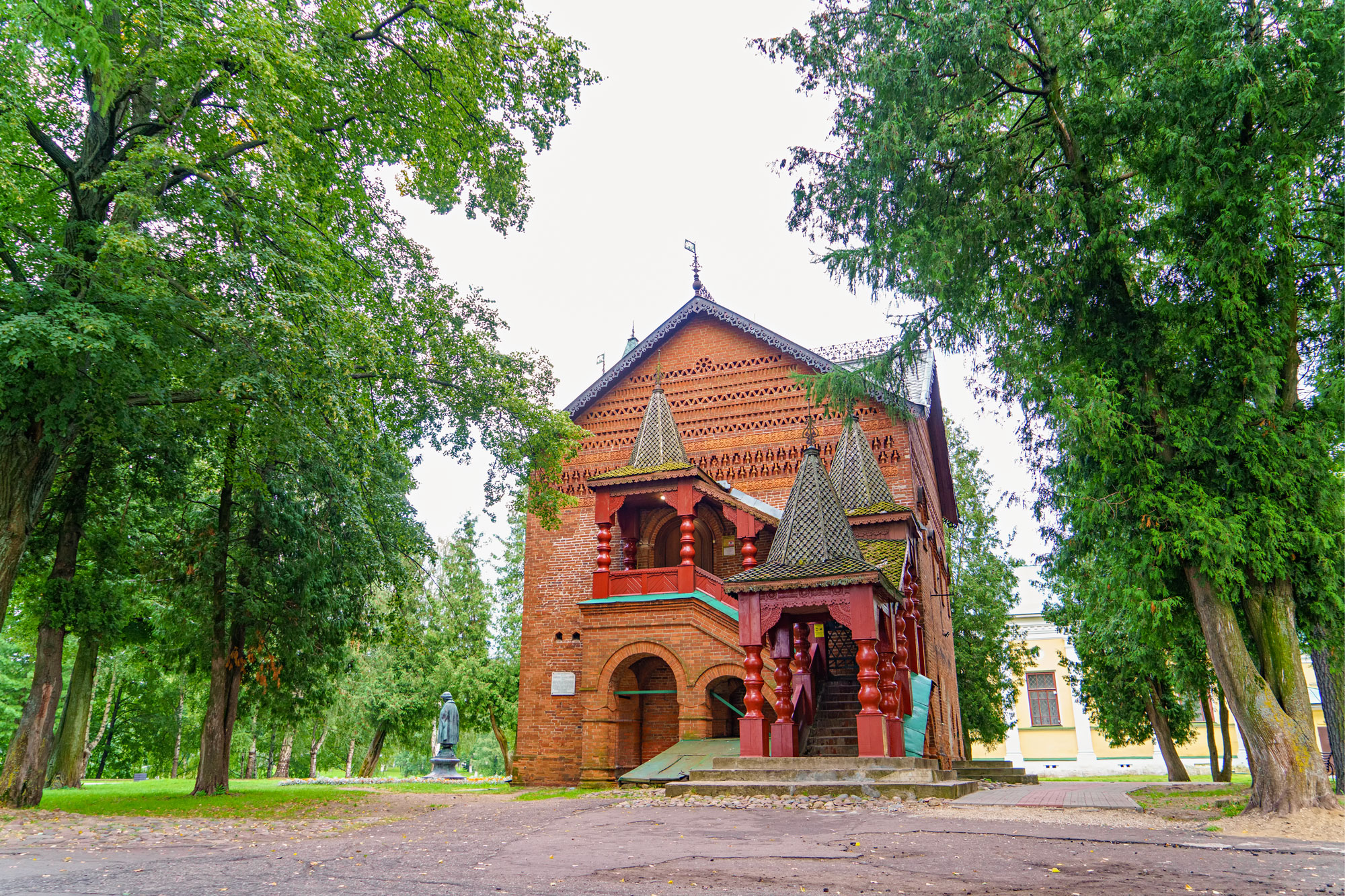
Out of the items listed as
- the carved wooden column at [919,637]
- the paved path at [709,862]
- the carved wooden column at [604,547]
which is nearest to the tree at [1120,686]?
the carved wooden column at [919,637]

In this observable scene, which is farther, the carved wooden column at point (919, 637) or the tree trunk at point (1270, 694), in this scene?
the carved wooden column at point (919, 637)

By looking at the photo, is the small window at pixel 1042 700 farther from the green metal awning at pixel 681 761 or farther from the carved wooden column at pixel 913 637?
the green metal awning at pixel 681 761

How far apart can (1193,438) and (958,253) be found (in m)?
3.59

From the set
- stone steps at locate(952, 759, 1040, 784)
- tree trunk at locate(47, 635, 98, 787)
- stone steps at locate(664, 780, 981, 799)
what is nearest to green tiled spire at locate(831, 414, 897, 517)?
stone steps at locate(664, 780, 981, 799)

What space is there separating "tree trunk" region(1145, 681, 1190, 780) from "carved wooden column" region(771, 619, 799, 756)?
52.8 feet

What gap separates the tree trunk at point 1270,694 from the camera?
28.3 ft

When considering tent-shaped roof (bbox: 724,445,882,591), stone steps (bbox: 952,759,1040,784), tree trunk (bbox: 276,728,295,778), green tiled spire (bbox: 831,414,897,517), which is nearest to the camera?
tent-shaped roof (bbox: 724,445,882,591)

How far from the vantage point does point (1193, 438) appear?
945 centimetres

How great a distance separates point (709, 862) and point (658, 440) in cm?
1377

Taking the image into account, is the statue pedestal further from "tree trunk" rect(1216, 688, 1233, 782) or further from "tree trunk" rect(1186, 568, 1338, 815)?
"tree trunk" rect(1216, 688, 1233, 782)

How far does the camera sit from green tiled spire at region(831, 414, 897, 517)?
17.0m

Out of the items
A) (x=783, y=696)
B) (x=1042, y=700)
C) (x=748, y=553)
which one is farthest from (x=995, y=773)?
(x=1042, y=700)

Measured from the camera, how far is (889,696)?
1340cm

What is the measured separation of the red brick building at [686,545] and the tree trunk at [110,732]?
2523cm
